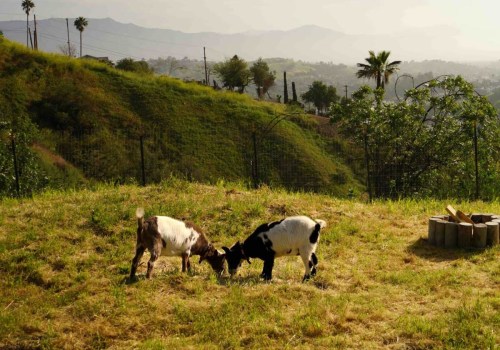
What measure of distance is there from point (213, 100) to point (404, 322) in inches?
2056

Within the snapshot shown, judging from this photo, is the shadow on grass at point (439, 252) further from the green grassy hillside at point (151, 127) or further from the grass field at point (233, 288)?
the green grassy hillside at point (151, 127)

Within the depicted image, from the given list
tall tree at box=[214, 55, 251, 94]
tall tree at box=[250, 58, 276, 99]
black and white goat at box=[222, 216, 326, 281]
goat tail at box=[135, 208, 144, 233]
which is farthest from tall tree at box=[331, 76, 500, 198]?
tall tree at box=[250, 58, 276, 99]

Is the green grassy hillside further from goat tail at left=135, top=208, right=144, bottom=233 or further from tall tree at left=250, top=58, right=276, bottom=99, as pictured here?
tall tree at left=250, top=58, right=276, bottom=99

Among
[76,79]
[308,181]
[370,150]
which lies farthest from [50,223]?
[76,79]

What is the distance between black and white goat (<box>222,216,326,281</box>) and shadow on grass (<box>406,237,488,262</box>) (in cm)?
329

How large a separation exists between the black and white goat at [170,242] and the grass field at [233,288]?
340mm

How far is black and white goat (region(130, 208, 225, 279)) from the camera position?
9.14 m

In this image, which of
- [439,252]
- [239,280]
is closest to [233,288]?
[239,280]

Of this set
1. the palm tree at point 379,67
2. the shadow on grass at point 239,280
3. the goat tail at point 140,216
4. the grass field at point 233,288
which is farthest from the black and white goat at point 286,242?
the palm tree at point 379,67

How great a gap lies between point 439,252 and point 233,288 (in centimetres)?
559

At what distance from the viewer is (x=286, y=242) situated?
960 centimetres

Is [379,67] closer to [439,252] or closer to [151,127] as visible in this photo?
[151,127]

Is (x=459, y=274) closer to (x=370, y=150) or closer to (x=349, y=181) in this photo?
(x=370, y=150)

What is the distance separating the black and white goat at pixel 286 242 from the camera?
31.4 feet
